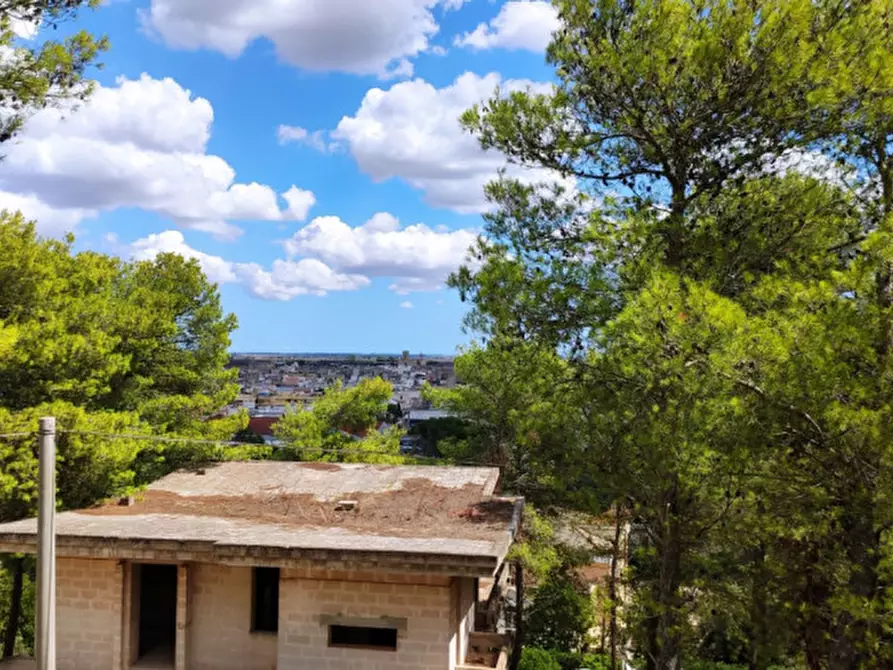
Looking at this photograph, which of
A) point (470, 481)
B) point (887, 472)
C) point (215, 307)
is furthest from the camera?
point (215, 307)

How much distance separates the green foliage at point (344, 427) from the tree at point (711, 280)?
8.86m

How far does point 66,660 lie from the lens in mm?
8906

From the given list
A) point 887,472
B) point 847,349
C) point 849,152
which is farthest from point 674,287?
point 849,152

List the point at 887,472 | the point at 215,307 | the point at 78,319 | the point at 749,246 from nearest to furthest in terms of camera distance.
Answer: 1. the point at 887,472
2. the point at 749,246
3. the point at 78,319
4. the point at 215,307

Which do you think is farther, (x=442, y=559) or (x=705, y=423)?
(x=705, y=423)

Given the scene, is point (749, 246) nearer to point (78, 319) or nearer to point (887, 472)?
point (887, 472)

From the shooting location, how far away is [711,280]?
922 cm

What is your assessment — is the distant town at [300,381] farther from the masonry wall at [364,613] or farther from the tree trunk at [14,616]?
the masonry wall at [364,613]

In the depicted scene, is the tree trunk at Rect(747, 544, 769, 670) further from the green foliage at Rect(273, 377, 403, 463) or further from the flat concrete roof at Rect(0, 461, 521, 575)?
the green foliage at Rect(273, 377, 403, 463)

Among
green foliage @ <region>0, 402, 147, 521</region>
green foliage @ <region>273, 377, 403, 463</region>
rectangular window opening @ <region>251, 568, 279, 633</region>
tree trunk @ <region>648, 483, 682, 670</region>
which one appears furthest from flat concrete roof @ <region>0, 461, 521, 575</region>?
green foliage @ <region>273, 377, 403, 463</region>

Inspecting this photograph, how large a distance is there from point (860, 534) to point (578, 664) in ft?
44.9

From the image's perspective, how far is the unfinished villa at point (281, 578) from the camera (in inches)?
317

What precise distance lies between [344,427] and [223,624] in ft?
43.9

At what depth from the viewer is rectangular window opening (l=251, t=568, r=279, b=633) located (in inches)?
357
